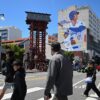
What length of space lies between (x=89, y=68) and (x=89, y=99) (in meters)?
1.16

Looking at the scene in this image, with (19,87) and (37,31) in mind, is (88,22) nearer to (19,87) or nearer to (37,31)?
(37,31)

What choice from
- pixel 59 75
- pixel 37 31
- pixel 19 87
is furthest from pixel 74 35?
pixel 59 75

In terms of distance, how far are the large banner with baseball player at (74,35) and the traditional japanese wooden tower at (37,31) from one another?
3330cm

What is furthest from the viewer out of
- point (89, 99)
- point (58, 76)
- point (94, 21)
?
point (94, 21)

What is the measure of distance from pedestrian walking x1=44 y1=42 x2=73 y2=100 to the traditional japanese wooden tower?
78.5 metres

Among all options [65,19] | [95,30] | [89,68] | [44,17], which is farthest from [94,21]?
[89,68]

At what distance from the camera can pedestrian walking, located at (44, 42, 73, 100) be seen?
7.25 metres

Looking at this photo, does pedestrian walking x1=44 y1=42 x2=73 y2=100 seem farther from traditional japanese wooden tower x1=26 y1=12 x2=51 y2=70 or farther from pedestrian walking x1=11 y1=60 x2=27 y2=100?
traditional japanese wooden tower x1=26 y1=12 x2=51 y2=70

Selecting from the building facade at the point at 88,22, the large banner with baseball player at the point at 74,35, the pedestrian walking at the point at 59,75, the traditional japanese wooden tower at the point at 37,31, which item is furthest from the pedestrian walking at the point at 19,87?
the building facade at the point at 88,22

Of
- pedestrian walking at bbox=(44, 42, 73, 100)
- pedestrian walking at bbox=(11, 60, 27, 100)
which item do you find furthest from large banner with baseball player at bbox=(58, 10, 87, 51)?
pedestrian walking at bbox=(44, 42, 73, 100)

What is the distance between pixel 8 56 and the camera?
1076 cm

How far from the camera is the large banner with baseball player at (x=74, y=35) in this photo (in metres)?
128

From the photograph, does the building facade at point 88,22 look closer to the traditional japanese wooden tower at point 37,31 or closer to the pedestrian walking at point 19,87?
the traditional japanese wooden tower at point 37,31

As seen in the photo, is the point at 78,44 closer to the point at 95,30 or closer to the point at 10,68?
A: the point at 95,30
